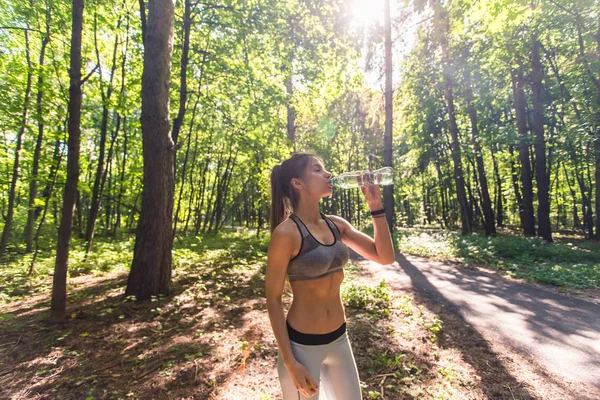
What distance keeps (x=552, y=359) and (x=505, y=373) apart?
2.81 feet

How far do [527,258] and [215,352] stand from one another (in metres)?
11.0

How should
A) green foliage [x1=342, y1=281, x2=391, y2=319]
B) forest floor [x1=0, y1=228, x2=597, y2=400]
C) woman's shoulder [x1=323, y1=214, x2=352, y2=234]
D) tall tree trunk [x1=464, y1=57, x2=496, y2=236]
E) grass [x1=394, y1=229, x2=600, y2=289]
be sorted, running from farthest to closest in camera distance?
tall tree trunk [x1=464, y1=57, x2=496, y2=236], grass [x1=394, y1=229, x2=600, y2=289], green foliage [x1=342, y1=281, x2=391, y2=319], forest floor [x1=0, y1=228, x2=597, y2=400], woman's shoulder [x1=323, y1=214, x2=352, y2=234]

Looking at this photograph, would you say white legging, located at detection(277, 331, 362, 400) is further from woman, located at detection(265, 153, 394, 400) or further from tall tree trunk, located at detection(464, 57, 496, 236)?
tall tree trunk, located at detection(464, 57, 496, 236)

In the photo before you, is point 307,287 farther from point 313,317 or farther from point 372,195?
point 372,195

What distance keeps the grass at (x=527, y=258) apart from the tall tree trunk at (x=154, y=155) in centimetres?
946

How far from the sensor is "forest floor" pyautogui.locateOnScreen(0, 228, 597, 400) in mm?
3131

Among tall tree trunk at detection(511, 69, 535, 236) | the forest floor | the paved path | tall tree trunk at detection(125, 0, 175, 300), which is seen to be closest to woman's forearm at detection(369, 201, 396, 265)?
the forest floor

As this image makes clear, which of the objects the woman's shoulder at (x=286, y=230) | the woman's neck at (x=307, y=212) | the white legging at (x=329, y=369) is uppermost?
the woman's neck at (x=307, y=212)

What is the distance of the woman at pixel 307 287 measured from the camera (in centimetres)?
169

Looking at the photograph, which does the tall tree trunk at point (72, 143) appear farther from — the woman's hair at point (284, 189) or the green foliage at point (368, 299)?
the green foliage at point (368, 299)

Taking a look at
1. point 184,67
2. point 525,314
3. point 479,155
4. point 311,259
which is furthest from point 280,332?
point 479,155

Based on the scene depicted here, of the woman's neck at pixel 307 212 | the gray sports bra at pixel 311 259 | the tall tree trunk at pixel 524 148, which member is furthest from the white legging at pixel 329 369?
the tall tree trunk at pixel 524 148

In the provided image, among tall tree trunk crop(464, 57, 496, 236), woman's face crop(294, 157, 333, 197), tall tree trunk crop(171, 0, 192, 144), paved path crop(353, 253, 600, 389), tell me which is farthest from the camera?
tall tree trunk crop(464, 57, 496, 236)

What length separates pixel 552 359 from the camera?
3.72 meters
